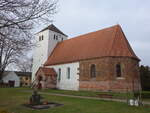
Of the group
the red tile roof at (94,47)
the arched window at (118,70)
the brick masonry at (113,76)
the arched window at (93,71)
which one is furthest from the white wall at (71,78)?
the arched window at (118,70)

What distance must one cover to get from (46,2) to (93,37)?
21210 millimetres

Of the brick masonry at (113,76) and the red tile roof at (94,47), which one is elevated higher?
the red tile roof at (94,47)

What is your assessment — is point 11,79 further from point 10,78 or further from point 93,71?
point 93,71

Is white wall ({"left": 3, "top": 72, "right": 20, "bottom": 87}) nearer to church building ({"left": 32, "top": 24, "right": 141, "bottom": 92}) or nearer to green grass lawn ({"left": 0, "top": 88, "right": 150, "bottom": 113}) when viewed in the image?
church building ({"left": 32, "top": 24, "right": 141, "bottom": 92})

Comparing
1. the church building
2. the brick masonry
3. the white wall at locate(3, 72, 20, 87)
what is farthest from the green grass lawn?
the white wall at locate(3, 72, 20, 87)

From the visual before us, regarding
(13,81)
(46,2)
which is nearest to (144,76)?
(46,2)

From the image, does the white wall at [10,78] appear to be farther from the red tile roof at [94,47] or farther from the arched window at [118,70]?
the arched window at [118,70]

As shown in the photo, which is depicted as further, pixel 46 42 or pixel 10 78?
pixel 10 78

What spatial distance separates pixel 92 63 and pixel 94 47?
9.88 feet

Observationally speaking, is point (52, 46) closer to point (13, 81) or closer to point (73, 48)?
point (73, 48)

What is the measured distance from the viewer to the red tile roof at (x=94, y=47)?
2378 cm

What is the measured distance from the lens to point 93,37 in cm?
2905

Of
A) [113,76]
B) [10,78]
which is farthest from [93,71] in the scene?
[10,78]

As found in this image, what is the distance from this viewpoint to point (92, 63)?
25.2 metres
